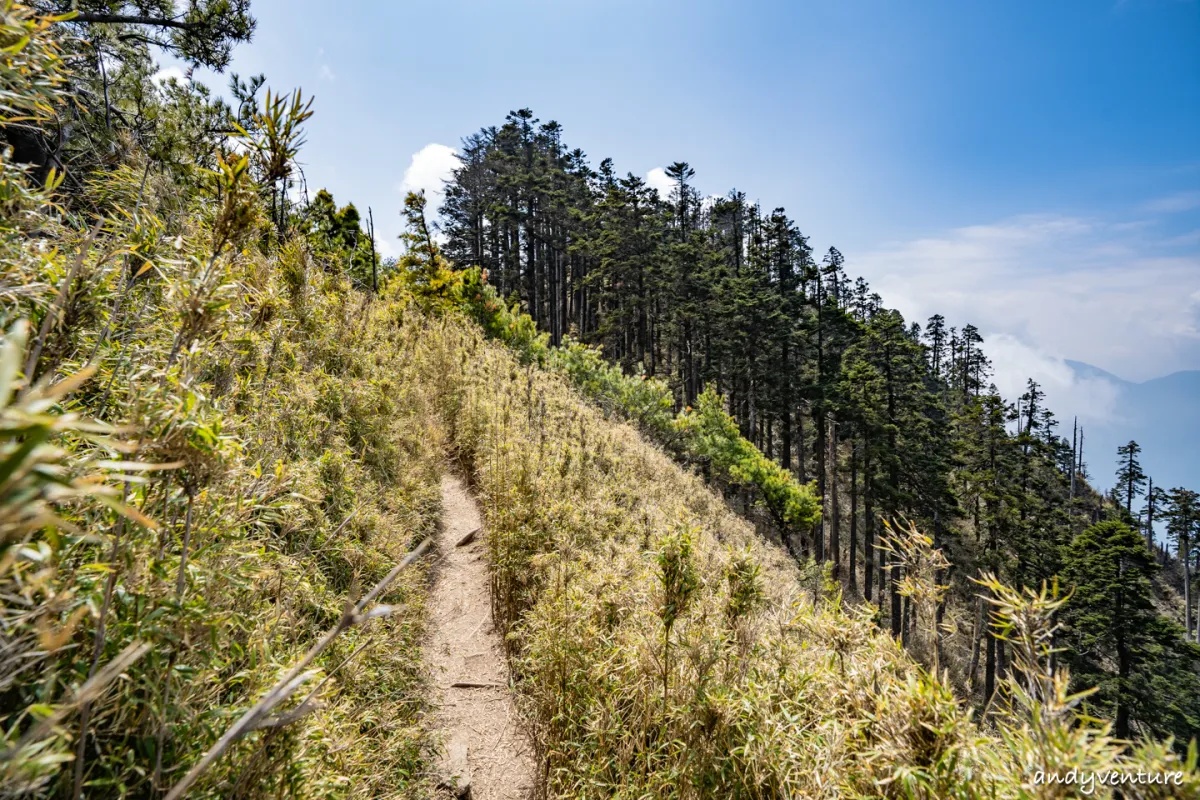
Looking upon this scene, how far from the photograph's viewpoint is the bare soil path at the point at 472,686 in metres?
2.97

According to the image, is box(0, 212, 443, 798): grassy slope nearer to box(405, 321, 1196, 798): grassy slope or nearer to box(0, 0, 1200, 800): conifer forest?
box(0, 0, 1200, 800): conifer forest

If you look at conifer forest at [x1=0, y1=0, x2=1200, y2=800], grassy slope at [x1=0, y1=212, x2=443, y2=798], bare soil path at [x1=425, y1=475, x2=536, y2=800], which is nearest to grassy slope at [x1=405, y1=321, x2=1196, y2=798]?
conifer forest at [x1=0, y1=0, x2=1200, y2=800]

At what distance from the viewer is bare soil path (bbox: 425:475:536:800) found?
2.97 metres

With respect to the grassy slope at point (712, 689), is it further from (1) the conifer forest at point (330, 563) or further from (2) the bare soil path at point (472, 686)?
(2) the bare soil path at point (472, 686)

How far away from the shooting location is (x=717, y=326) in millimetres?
25641

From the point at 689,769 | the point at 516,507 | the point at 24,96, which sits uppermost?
the point at 24,96

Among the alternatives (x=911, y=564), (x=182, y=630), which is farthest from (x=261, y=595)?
(x=911, y=564)

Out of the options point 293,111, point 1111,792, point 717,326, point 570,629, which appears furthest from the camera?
point 717,326

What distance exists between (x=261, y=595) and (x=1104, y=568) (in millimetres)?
25340

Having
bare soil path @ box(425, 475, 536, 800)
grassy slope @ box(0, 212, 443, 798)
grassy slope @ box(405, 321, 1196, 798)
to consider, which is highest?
grassy slope @ box(0, 212, 443, 798)

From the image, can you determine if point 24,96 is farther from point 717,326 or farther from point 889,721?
point 717,326

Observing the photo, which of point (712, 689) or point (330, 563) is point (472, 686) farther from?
point (712, 689)

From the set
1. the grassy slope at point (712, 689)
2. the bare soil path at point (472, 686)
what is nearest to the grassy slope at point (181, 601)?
the bare soil path at point (472, 686)

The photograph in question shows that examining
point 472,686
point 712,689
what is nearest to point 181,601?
point 712,689
